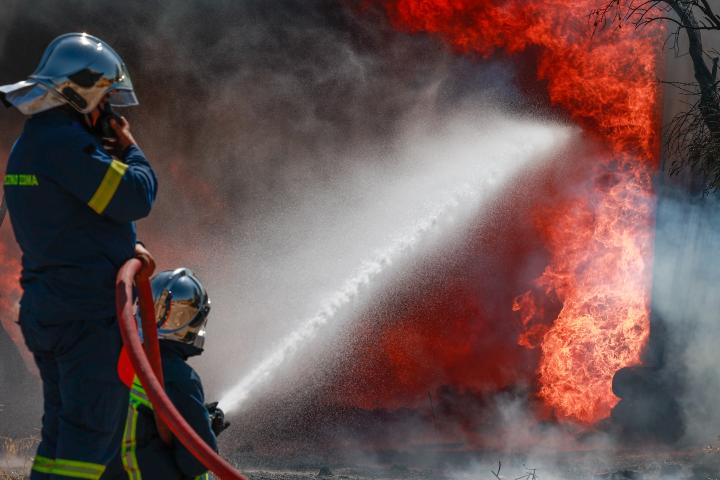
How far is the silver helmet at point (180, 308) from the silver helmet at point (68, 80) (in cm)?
97

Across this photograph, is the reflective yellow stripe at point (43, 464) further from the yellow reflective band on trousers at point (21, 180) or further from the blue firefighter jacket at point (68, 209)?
the yellow reflective band on trousers at point (21, 180)

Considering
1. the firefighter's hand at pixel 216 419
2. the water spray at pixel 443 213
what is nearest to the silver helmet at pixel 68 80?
the firefighter's hand at pixel 216 419

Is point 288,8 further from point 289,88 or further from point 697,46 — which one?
point 697,46

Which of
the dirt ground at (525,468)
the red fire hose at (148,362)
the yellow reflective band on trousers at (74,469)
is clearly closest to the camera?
the red fire hose at (148,362)

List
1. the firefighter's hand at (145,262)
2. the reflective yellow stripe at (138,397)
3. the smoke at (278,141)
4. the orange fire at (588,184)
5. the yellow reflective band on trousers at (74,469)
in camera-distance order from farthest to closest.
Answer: the smoke at (278,141) < the orange fire at (588,184) < the reflective yellow stripe at (138,397) < the firefighter's hand at (145,262) < the yellow reflective band on trousers at (74,469)

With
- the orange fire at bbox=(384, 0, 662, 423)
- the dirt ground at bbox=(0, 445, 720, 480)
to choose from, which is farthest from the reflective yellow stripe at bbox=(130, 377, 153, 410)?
the orange fire at bbox=(384, 0, 662, 423)

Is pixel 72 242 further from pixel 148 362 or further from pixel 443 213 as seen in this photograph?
pixel 443 213

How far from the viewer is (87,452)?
2557mm

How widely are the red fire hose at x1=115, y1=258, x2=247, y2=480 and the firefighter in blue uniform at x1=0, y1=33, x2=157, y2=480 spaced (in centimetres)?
11

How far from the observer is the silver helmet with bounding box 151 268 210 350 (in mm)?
3371

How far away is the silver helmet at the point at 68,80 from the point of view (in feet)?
8.91

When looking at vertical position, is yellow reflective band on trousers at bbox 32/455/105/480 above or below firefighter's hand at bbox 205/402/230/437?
above

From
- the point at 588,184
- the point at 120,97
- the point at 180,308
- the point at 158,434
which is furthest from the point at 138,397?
the point at 588,184

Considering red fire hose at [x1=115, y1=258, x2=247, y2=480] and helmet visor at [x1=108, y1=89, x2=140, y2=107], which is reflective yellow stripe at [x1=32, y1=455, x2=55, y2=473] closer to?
red fire hose at [x1=115, y1=258, x2=247, y2=480]
